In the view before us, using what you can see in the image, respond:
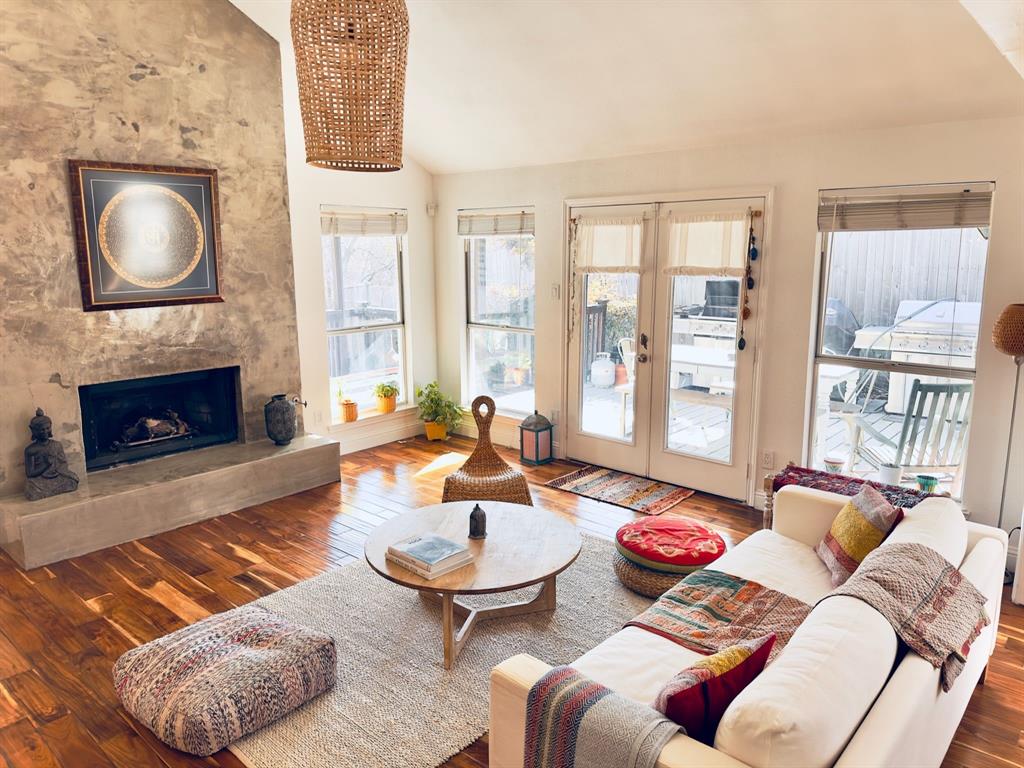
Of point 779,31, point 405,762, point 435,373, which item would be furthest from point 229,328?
point 779,31

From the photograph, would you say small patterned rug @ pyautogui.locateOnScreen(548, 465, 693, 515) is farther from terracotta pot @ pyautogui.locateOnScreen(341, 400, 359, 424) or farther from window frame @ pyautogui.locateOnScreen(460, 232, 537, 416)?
terracotta pot @ pyautogui.locateOnScreen(341, 400, 359, 424)

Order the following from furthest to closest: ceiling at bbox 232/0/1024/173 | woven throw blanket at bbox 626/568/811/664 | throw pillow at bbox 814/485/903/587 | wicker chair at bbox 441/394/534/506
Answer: wicker chair at bbox 441/394/534/506
ceiling at bbox 232/0/1024/173
throw pillow at bbox 814/485/903/587
woven throw blanket at bbox 626/568/811/664

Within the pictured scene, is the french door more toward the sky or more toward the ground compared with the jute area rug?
more toward the sky

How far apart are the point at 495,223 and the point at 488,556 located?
3567mm

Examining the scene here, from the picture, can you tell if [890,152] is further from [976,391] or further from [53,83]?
[53,83]

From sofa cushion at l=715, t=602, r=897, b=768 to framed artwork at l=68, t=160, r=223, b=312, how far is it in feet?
13.8

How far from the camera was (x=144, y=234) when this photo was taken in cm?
457

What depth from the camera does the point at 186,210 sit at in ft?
15.6

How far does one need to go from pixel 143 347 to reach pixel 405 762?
3.25 m

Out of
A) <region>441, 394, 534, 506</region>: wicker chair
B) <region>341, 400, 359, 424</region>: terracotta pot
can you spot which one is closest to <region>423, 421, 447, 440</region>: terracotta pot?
<region>341, 400, 359, 424</region>: terracotta pot

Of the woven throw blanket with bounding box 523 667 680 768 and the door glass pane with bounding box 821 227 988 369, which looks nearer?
the woven throw blanket with bounding box 523 667 680 768

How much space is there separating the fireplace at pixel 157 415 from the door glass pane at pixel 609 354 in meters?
2.57

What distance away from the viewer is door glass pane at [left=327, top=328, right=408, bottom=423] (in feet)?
20.2

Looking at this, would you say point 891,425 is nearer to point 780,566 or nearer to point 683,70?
point 780,566
